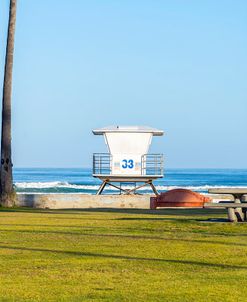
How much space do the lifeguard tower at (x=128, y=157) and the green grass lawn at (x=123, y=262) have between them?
19.7 meters

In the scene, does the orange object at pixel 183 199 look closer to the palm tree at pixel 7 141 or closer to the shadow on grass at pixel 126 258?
the palm tree at pixel 7 141

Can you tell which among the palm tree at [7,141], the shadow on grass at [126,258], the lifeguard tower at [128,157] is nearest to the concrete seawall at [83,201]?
the palm tree at [7,141]

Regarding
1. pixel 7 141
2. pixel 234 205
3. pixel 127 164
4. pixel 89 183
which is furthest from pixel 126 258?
pixel 89 183

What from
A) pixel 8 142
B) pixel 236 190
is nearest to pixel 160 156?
pixel 8 142

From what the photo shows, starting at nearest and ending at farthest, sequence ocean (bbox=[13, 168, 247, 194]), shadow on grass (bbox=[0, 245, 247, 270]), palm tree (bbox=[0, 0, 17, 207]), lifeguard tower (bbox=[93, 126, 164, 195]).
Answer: shadow on grass (bbox=[0, 245, 247, 270]), palm tree (bbox=[0, 0, 17, 207]), lifeguard tower (bbox=[93, 126, 164, 195]), ocean (bbox=[13, 168, 247, 194])

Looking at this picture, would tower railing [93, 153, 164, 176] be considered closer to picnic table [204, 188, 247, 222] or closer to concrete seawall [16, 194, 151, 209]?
concrete seawall [16, 194, 151, 209]

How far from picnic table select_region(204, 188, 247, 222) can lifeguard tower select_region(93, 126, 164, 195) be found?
18557 mm

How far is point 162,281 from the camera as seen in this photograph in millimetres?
8789

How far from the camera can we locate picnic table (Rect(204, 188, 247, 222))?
1605cm

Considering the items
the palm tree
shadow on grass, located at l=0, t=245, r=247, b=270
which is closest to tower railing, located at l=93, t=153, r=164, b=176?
the palm tree

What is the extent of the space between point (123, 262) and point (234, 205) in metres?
6.31

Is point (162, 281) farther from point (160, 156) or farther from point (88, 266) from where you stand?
point (160, 156)

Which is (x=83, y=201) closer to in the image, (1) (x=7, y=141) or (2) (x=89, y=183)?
(1) (x=7, y=141)

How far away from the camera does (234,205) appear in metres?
16.2
